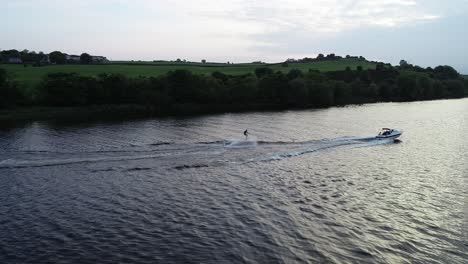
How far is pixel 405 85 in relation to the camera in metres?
191

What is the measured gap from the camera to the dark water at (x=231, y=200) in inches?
1129

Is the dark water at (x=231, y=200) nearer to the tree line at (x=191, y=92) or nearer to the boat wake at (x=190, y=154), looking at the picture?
the boat wake at (x=190, y=154)

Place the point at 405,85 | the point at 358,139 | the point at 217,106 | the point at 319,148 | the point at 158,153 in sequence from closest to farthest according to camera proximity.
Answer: the point at 158,153 < the point at 319,148 < the point at 358,139 < the point at 217,106 < the point at 405,85

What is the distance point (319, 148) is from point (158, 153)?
25141 millimetres

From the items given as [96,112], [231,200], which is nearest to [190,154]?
[231,200]

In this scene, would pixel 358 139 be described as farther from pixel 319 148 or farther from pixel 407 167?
pixel 407 167

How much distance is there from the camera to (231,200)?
39.2 m

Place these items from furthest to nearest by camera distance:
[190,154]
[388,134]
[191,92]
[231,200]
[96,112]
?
[191,92]
[96,112]
[388,134]
[190,154]
[231,200]

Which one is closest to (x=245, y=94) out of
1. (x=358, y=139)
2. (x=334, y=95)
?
(x=334, y=95)

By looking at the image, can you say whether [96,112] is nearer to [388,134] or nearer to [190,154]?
[190,154]

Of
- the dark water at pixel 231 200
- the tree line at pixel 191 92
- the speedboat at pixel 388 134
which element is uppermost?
the tree line at pixel 191 92

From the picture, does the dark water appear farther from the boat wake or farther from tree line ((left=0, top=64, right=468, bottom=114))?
tree line ((left=0, top=64, right=468, bottom=114))

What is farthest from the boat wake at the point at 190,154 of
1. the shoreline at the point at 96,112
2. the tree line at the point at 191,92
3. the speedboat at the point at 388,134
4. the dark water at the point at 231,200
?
the tree line at the point at 191,92

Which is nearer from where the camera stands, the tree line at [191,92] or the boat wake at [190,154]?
the boat wake at [190,154]
